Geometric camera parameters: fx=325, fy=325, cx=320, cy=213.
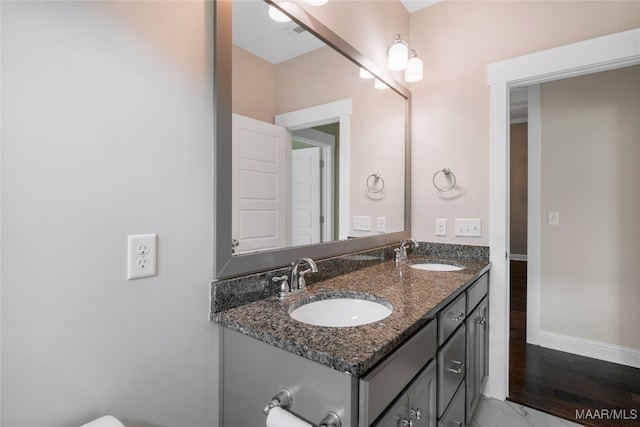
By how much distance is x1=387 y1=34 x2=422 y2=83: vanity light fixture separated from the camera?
1.94 m

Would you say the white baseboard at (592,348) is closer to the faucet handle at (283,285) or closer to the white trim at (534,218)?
the white trim at (534,218)

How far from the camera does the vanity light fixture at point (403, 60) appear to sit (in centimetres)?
194

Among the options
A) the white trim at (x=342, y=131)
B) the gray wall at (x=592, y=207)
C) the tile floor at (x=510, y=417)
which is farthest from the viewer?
Result: the gray wall at (x=592, y=207)

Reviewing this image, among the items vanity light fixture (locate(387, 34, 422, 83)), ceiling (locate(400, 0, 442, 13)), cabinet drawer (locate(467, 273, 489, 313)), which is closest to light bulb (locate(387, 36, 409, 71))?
vanity light fixture (locate(387, 34, 422, 83))

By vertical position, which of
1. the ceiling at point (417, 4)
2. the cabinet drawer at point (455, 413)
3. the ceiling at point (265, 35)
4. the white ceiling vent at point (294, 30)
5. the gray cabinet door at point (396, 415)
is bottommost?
the cabinet drawer at point (455, 413)

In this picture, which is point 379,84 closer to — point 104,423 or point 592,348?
point 104,423

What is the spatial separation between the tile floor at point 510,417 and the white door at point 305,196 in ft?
4.53

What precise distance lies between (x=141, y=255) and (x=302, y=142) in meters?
0.85

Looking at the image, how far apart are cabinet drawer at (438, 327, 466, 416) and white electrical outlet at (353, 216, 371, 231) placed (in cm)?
72

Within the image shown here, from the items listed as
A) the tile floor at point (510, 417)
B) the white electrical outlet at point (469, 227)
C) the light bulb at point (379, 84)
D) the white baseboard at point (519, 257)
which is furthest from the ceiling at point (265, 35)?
the white baseboard at point (519, 257)

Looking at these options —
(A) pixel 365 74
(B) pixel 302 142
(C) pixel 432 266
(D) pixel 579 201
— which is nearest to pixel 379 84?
(A) pixel 365 74

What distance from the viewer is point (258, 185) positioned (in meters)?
1.21

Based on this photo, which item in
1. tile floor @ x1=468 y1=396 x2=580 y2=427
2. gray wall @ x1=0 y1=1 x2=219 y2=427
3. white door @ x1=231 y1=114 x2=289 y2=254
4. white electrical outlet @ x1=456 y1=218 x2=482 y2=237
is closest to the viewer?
gray wall @ x1=0 y1=1 x2=219 y2=427

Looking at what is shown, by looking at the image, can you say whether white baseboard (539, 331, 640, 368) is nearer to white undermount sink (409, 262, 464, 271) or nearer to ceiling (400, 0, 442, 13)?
white undermount sink (409, 262, 464, 271)
